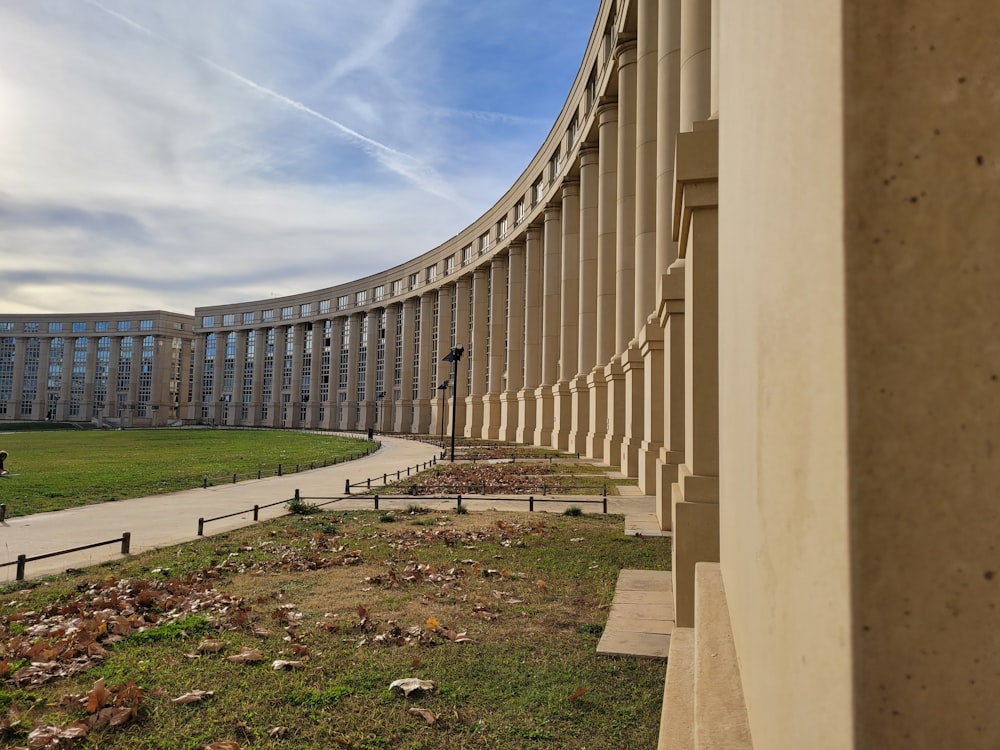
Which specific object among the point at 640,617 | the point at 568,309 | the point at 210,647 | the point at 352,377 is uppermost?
the point at 568,309

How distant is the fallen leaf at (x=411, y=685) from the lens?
5359 mm

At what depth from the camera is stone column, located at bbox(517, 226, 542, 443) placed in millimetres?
49781

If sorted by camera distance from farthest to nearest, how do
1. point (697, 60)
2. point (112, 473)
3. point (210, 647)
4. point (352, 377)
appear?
point (352, 377) < point (112, 473) < point (697, 60) < point (210, 647)

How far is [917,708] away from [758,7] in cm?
211

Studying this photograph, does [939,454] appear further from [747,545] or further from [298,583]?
[298,583]

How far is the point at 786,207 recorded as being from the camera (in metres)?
1.73

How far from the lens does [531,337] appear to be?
5200 centimetres

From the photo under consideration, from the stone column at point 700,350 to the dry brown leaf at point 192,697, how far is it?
168 inches

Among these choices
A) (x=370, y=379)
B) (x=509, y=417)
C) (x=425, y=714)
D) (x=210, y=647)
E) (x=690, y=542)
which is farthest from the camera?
(x=370, y=379)

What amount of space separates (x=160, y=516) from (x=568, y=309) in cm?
3105

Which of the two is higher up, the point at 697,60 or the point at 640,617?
the point at 697,60

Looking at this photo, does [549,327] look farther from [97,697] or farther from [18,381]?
[18,381]

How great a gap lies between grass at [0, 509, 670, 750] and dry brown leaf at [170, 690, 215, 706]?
4cm

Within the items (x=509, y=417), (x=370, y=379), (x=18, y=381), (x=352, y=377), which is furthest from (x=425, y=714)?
(x=18, y=381)
